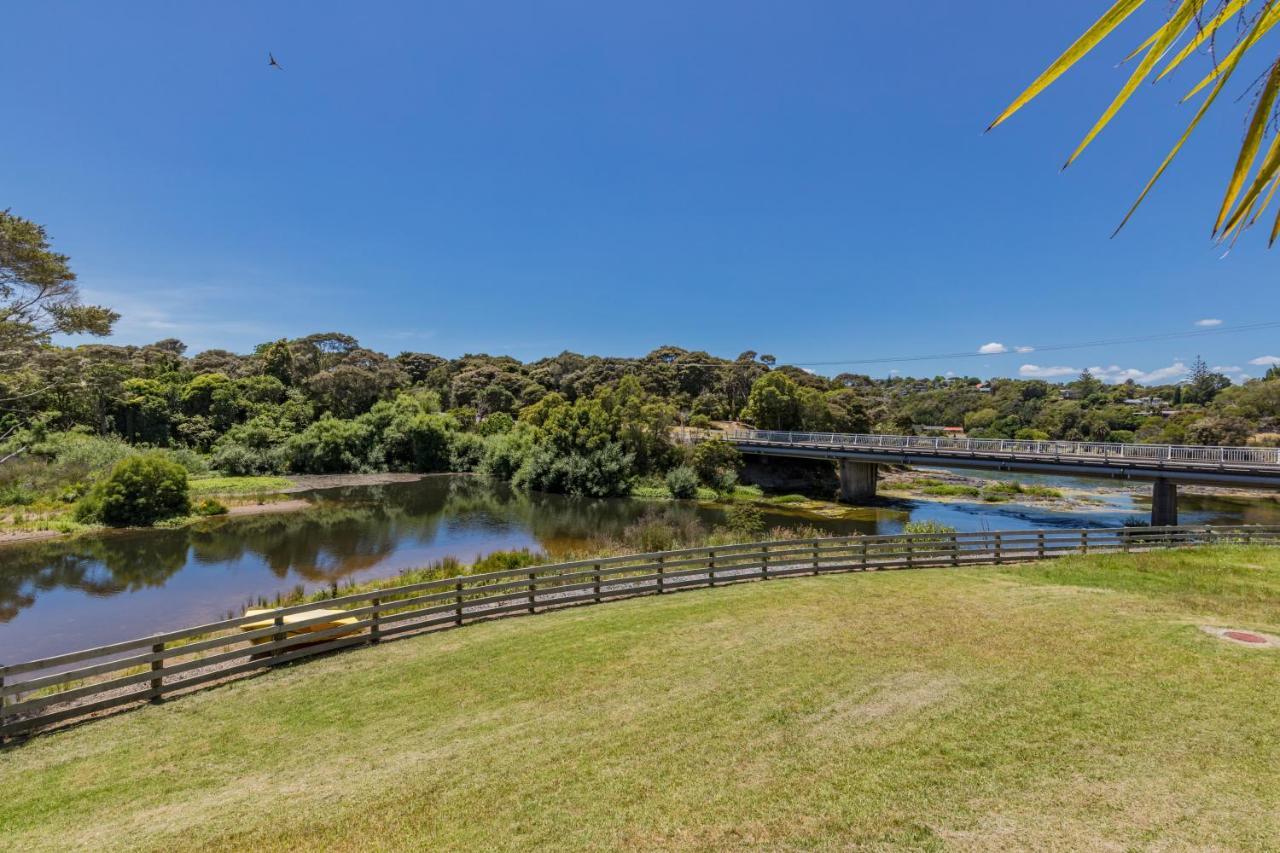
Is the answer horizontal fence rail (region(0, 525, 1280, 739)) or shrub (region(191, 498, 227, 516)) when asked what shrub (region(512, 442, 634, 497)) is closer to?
shrub (region(191, 498, 227, 516))

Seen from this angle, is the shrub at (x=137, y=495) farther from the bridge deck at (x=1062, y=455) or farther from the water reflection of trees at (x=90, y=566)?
the bridge deck at (x=1062, y=455)

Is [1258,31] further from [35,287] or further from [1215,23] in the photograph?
[35,287]

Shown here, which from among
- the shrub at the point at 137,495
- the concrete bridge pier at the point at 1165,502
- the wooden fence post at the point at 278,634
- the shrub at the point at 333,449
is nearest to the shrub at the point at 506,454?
→ the shrub at the point at 333,449

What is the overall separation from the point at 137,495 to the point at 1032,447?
49934 mm

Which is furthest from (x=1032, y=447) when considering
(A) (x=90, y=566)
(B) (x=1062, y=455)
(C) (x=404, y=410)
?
(C) (x=404, y=410)

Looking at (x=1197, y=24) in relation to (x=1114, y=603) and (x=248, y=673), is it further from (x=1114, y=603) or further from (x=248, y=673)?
(x=1114, y=603)

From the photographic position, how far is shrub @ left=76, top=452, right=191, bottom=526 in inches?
1111

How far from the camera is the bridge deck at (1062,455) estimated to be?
2658 cm

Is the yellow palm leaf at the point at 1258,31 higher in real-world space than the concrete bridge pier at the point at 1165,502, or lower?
higher

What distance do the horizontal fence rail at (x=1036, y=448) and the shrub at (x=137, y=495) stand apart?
3472 cm

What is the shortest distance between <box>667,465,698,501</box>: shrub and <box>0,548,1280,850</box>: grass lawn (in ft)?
105

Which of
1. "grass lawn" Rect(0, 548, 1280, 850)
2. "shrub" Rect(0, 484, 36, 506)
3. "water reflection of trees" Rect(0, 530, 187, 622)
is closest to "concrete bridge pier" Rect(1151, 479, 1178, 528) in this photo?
"grass lawn" Rect(0, 548, 1280, 850)

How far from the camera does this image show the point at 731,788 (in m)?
5.21

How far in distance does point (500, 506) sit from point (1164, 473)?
36.7 metres
